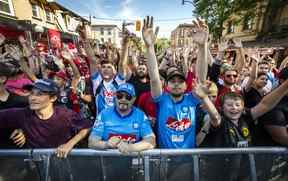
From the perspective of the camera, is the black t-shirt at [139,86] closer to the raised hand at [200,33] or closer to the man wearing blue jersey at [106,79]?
the man wearing blue jersey at [106,79]

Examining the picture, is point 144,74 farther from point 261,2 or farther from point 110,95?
point 261,2

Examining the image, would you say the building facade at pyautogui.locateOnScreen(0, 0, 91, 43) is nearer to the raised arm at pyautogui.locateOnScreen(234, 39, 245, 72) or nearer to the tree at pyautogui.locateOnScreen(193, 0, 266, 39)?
the raised arm at pyautogui.locateOnScreen(234, 39, 245, 72)

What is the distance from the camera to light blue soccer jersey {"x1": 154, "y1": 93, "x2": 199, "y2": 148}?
2.48 m

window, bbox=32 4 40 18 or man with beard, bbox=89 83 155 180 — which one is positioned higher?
window, bbox=32 4 40 18

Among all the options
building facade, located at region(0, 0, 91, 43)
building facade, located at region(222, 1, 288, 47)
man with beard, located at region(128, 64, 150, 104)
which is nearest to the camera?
man with beard, located at region(128, 64, 150, 104)

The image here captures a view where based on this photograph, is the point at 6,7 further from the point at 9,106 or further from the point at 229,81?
the point at 229,81

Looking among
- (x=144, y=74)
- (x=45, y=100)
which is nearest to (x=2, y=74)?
(x=45, y=100)

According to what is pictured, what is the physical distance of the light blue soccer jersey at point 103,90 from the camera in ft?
12.2

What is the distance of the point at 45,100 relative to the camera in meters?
2.35

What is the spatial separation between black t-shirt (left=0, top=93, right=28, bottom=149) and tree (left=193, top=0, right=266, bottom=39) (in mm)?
27728

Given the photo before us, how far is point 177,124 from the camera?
2.51 m

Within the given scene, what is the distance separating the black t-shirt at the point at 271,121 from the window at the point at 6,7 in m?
17.5

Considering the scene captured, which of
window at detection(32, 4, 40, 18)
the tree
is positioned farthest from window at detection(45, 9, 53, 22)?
the tree

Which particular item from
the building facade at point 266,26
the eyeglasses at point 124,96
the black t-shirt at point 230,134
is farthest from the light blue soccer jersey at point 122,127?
the building facade at point 266,26
